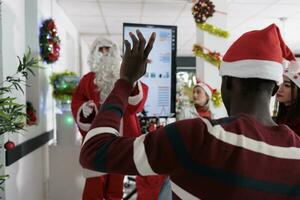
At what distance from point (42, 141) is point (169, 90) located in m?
1.45

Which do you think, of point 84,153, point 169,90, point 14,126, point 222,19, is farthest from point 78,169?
point 84,153

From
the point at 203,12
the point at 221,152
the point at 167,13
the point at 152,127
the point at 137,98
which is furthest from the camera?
the point at 167,13

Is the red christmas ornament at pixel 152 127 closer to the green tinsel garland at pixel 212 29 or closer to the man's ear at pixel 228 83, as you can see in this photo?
the green tinsel garland at pixel 212 29

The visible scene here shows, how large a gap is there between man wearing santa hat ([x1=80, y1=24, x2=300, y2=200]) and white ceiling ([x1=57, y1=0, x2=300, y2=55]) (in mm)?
4230

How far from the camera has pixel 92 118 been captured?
2.70m

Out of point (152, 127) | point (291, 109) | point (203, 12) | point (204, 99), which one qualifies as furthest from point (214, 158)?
point (203, 12)

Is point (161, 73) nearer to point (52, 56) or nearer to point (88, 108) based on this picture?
point (88, 108)

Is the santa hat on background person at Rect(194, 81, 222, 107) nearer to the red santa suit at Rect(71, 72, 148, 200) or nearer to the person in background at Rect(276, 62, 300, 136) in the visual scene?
the red santa suit at Rect(71, 72, 148, 200)

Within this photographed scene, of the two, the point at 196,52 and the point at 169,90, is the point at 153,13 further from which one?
Result: the point at 169,90

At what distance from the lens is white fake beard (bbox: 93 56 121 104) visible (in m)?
2.76

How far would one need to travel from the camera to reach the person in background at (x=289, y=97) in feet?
6.30

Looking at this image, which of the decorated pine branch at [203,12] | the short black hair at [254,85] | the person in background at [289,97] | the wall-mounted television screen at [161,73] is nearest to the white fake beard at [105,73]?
the wall-mounted television screen at [161,73]

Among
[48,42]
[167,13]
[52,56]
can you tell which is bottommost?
[52,56]

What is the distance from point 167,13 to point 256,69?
498 centimetres
